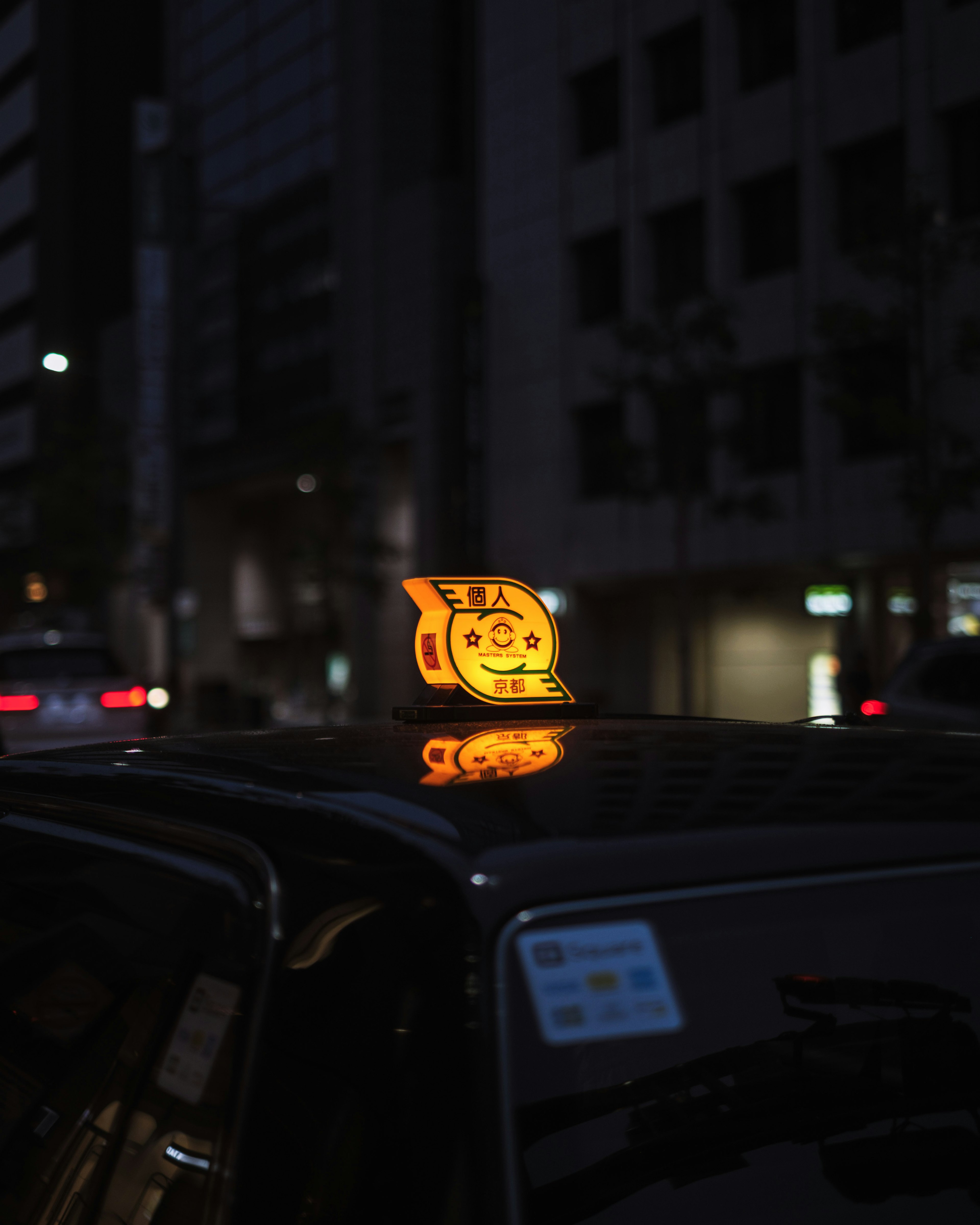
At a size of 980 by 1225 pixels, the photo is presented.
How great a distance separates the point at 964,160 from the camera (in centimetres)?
2294

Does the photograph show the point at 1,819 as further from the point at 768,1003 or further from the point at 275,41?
the point at 275,41

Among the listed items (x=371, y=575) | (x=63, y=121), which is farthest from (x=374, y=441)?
(x=63, y=121)

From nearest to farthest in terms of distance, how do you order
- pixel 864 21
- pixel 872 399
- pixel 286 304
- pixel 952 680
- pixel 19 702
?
pixel 952 680, pixel 19 702, pixel 872 399, pixel 864 21, pixel 286 304

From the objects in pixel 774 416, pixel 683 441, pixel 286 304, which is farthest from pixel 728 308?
pixel 286 304

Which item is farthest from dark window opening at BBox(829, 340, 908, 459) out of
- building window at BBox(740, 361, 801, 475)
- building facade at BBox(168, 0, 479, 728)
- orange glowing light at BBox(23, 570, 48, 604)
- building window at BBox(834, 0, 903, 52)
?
orange glowing light at BBox(23, 570, 48, 604)

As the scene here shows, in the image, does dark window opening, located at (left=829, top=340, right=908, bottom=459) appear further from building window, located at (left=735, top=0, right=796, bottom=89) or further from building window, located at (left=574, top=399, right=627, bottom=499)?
building window, located at (left=735, top=0, right=796, bottom=89)

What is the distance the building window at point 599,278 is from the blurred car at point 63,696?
1697 centimetres

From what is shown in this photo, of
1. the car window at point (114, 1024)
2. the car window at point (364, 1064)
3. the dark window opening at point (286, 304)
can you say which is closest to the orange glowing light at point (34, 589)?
the dark window opening at point (286, 304)

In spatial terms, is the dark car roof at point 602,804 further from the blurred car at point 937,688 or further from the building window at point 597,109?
the building window at point 597,109

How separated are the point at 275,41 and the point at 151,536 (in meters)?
18.3

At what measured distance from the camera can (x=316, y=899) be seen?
53.5 inches

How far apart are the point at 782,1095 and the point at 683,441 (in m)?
22.7

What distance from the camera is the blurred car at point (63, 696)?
1432cm

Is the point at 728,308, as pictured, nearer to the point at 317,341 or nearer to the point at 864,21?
the point at 864,21
